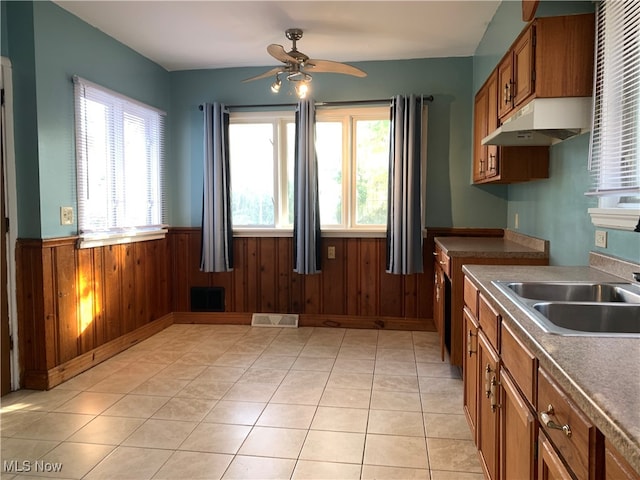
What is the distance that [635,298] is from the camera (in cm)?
170

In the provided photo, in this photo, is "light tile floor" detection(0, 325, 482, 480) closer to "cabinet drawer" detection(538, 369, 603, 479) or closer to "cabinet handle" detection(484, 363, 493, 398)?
"cabinet handle" detection(484, 363, 493, 398)

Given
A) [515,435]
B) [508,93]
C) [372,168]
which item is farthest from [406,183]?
[515,435]

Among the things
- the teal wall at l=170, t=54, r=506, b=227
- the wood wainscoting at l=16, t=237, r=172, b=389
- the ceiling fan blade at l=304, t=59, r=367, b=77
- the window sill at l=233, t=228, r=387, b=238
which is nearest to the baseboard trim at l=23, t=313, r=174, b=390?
the wood wainscoting at l=16, t=237, r=172, b=389

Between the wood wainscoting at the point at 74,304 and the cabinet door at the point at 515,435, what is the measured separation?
291 cm

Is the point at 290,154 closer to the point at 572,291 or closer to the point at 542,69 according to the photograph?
the point at 542,69

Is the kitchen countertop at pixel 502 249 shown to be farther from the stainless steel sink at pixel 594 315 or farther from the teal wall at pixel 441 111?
the stainless steel sink at pixel 594 315

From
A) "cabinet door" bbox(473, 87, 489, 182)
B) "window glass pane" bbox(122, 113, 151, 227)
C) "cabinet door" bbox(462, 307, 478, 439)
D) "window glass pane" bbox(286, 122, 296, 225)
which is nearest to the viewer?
"cabinet door" bbox(462, 307, 478, 439)

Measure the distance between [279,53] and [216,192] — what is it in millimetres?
1784

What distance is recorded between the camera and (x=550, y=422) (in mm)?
1097

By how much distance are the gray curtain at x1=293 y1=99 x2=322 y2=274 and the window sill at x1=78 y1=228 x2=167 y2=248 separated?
53.8 inches

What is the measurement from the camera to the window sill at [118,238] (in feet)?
11.3

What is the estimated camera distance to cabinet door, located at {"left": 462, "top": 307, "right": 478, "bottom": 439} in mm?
2143

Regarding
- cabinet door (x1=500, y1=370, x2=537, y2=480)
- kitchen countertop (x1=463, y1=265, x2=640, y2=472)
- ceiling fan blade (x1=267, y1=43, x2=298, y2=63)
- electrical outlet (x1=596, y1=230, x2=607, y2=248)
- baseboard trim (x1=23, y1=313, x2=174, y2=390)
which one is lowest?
baseboard trim (x1=23, y1=313, x2=174, y2=390)

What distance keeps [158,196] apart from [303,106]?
170 centimetres
